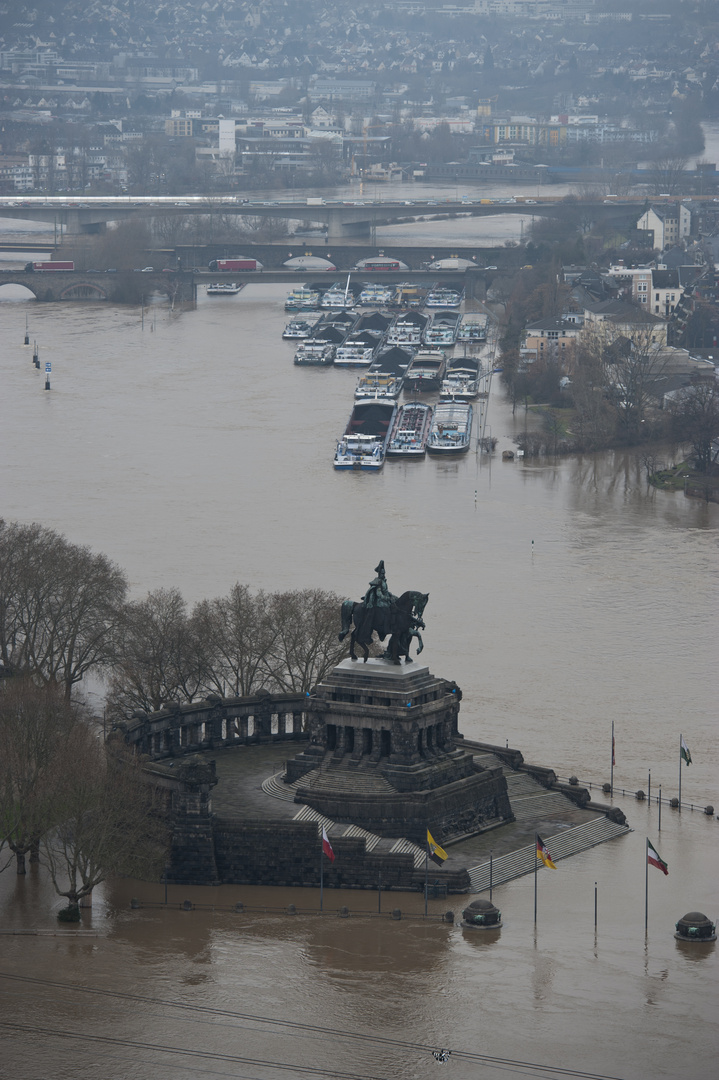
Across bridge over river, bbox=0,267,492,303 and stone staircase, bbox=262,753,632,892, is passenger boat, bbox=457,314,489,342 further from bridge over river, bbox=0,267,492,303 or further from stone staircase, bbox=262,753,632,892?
stone staircase, bbox=262,753,632,892

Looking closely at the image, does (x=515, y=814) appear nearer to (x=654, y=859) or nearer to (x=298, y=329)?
(x=654, y=859)

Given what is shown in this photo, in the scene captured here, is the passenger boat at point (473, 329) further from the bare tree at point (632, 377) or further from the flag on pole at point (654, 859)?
the flag on pole at point (654, 859)

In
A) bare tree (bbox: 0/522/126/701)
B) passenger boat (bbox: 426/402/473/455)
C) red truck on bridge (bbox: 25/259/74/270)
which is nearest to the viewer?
bare tree (bbox: 0/522/126/701)

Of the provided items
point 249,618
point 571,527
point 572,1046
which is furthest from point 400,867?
point 571,527

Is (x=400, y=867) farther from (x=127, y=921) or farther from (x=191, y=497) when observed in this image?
(x=191, y=497)

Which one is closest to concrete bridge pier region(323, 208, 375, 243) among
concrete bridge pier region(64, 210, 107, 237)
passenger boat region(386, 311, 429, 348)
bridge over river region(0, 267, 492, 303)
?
concrete bridge pier region(64, 210, 107, 237)

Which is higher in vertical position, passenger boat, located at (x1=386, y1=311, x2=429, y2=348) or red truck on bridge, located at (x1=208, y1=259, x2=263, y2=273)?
red truck on bridge, located at (x1=208, y1=259, x2=263, y2=273)
